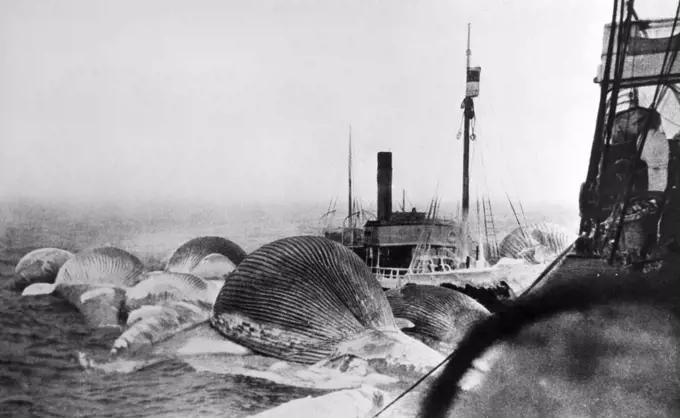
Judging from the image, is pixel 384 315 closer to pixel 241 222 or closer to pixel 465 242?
pixel 465 242

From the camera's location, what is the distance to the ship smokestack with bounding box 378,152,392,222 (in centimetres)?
297

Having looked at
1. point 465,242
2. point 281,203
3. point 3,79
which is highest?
point 3,79

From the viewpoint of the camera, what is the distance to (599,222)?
2.96 m

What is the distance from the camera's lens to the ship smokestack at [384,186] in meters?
2.97

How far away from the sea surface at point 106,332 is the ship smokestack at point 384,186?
271 millimetres

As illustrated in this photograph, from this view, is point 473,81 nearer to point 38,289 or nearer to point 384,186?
point 384,186

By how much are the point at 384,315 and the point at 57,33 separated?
1.91 metres

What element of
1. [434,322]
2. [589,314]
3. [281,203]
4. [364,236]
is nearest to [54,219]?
[281,203]

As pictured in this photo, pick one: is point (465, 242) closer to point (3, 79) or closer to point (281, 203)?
point (281, 203)

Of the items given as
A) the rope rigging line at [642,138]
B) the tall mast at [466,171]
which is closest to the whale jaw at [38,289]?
the tall mast at [466,171]

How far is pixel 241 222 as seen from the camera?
117 inches

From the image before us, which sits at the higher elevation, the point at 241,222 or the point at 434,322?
the point at 241,222

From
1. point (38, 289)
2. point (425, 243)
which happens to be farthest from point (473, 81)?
point (38, 289)

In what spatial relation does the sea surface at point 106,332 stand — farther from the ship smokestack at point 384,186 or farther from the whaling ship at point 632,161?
the ship smokestack at point 384,186
